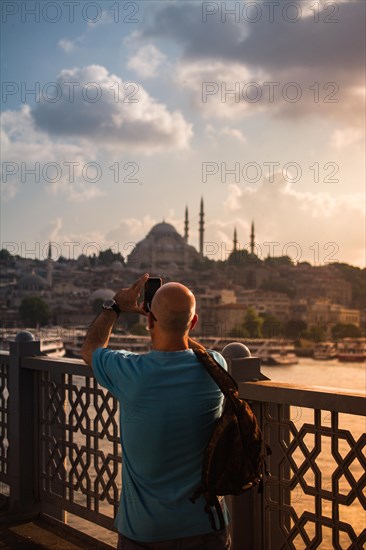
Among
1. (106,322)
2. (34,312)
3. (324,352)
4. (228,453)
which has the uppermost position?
(106,322)

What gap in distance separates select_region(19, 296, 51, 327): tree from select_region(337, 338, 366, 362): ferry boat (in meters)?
33.3

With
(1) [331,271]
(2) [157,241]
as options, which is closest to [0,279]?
(2) [157,241]

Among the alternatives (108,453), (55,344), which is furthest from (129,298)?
(55,344)

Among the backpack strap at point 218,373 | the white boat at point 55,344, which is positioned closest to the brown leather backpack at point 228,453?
the backpack strap at point 218,373

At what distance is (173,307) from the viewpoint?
5.53ft

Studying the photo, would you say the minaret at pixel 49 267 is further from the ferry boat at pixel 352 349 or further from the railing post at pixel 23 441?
the railing post at pixel 23 441

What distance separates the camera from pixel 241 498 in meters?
2.50

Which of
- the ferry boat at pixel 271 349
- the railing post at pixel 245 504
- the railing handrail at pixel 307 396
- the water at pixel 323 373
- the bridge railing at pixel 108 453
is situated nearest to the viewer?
the railing handrail at pixel 307 396

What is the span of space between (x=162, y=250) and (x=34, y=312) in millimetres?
19097

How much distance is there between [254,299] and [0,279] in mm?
40557

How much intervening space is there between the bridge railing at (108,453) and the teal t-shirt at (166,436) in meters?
0.48

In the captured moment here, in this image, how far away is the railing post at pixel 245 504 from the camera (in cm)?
245

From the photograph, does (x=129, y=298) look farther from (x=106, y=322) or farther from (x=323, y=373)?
(x=323, y=373)

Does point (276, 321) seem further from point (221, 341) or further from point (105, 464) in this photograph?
point (105, 464)
